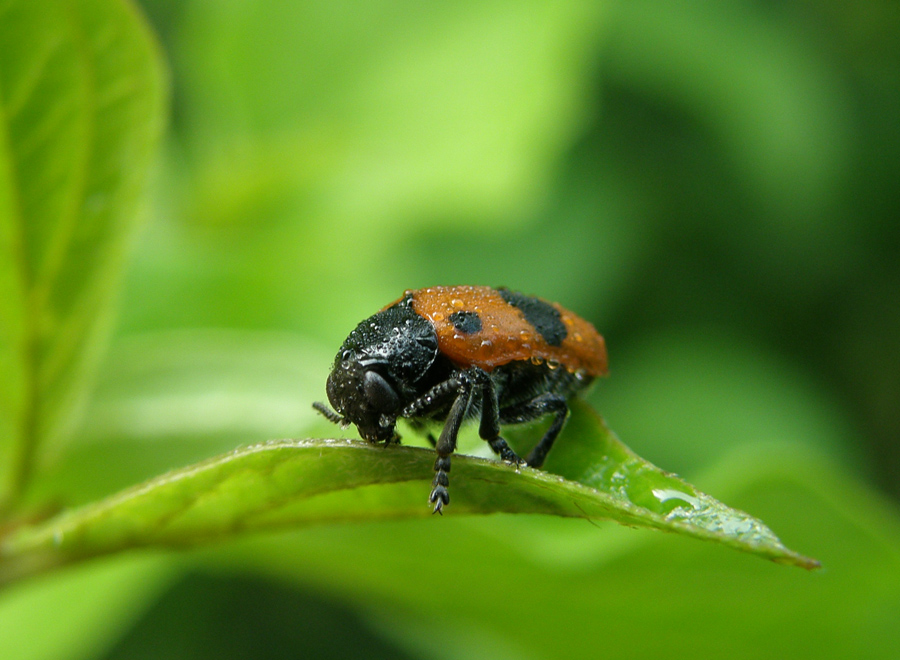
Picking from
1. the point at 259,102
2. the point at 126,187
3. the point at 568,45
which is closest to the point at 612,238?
the point at 568,45

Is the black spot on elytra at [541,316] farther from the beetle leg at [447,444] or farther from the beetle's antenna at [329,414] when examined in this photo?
the beetle's antenna at [329,414]

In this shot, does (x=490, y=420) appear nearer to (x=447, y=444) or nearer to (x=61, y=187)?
(x=447, y=444)

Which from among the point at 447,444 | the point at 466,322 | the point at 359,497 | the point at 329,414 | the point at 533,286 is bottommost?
the point at 533,286

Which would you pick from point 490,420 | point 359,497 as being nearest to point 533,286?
point 490,420

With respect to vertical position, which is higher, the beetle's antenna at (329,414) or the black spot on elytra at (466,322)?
the black spot on elytra at (466,322)

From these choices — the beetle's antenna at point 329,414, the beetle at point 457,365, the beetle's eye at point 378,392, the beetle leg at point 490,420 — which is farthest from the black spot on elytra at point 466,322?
the beetle's antenna at point 329,414

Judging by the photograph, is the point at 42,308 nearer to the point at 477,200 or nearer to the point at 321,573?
the point at 321,573

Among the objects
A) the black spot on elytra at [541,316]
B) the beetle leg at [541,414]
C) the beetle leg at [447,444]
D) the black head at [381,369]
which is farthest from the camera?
the black spot on elytra at [541,316]
